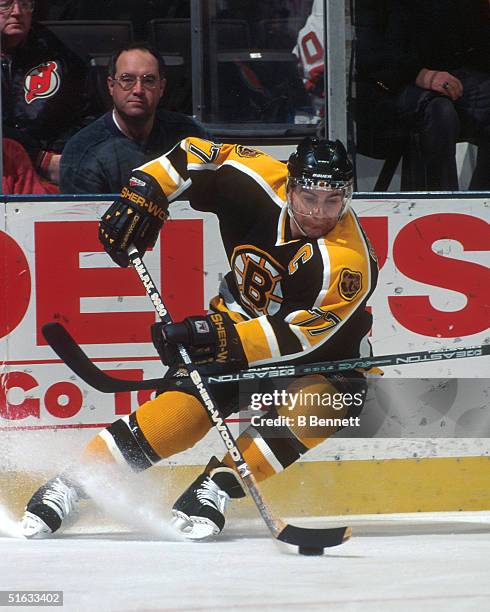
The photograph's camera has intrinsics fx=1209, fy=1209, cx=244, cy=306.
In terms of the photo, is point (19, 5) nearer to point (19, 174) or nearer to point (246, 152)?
point (19, 174)

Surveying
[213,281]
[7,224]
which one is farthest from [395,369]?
[7,224]

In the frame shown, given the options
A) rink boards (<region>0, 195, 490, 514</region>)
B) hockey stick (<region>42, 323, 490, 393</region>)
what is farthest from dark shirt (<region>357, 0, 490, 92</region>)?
hockey stick (<region>42, 323, 490, 393</region>)

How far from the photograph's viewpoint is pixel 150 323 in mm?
4137

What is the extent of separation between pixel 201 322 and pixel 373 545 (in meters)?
0.87

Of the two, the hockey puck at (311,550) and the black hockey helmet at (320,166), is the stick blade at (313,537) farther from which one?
the black hockey helmet at (320,166)

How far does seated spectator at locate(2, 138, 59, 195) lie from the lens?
4039 millimetres

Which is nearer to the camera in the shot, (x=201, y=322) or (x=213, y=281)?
(x=201, y=322)

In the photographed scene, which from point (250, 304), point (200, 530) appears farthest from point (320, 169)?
point (200, 530)

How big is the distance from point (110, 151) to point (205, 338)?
90cm

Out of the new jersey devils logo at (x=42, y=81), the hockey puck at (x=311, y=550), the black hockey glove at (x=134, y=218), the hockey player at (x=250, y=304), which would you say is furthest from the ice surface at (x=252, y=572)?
the new jersey devils logo at (x=42, y=81)

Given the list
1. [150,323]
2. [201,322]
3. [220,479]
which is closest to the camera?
[201,322]

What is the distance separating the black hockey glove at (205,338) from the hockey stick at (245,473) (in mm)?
70

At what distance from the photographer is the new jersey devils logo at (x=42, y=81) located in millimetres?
3949

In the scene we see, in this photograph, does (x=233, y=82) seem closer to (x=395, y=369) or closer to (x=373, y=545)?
(x=395, y=369)
